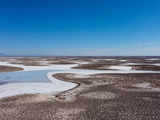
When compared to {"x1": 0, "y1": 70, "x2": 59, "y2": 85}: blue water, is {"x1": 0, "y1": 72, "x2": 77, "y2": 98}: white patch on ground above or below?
below

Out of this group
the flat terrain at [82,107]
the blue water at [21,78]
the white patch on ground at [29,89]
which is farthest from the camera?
the blue water at [21,78]

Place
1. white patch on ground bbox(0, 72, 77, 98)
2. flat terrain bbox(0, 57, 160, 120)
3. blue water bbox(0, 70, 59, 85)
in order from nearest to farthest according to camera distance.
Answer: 1. flat terrain bbox(0, 57, 160, 120)
2. white patch on ground bbox(0, 72, 77, 98)
3. blue water bbox(0, 70, 59, 85)

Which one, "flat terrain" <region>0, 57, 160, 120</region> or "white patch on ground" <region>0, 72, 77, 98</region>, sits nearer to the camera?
"flat terrain" <region>0, 57, 160, 120</region>

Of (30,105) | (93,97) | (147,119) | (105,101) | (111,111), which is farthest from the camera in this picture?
(93,97)

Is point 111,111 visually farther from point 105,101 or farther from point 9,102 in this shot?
point 9,102

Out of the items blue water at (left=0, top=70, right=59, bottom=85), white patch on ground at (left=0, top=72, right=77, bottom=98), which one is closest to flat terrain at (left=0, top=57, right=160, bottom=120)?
white patch on ground at (left=0, top=72, right=77, bottom=98)

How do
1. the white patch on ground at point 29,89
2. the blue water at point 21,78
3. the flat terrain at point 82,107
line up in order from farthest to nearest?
the blue water at point 21,78
the white patch on ground at point 29,89
the flat terrain at point 82,107

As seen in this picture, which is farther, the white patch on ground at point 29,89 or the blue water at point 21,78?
the blue water at point 21,78

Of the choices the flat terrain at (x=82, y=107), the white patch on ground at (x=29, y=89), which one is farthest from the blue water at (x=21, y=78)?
the flat terrain at (x=82, y=107)

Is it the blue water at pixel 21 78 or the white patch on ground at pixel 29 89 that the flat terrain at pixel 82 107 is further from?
the blue water at pixel 21 78

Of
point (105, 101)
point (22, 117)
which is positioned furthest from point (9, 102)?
point (105, 101)

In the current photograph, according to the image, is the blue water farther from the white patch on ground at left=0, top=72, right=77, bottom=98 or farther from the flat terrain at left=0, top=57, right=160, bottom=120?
the flat terrain at left=0, top=57, right=160, bottom=120
